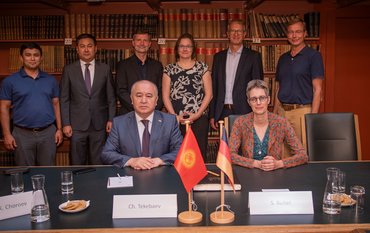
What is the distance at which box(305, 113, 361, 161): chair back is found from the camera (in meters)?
2.92

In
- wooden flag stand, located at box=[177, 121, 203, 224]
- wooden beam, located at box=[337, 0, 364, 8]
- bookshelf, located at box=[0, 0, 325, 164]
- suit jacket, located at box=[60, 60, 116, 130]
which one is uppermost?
wooden beam, located at box=[337, 0, 364, 8]

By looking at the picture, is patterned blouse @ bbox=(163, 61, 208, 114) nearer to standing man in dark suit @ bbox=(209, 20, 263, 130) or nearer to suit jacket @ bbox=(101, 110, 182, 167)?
standing man in dark suit @ bbox=(209, 20, 263, 130)

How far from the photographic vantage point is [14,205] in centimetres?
172

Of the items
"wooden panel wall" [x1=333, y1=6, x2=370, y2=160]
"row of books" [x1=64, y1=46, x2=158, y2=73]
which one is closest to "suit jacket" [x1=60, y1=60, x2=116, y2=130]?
"row of books" [x1=64, y1=46, x2=158, y2=73]

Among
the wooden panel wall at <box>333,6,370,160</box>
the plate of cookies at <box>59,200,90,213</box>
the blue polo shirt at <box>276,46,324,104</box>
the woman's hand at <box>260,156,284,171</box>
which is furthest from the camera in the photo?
the wooden panel wall at <box>333,6,370,160</box>

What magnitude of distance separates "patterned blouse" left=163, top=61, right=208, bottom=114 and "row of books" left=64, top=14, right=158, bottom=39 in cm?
128

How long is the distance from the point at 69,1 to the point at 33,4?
50cm

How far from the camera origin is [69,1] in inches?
198

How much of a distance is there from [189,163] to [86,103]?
7.97 ft

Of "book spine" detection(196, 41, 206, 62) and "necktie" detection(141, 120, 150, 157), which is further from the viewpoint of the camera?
"book spine" detection(196, 41, 206, 62)

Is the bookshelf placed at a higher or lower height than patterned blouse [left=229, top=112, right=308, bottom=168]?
higher

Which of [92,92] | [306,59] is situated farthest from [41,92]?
[306,59]

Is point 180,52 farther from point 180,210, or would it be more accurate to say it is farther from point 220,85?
point 180,210

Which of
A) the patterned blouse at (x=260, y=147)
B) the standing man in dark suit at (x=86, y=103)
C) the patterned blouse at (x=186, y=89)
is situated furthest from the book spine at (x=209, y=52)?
the patterned blouse at (x=260, y=147)
